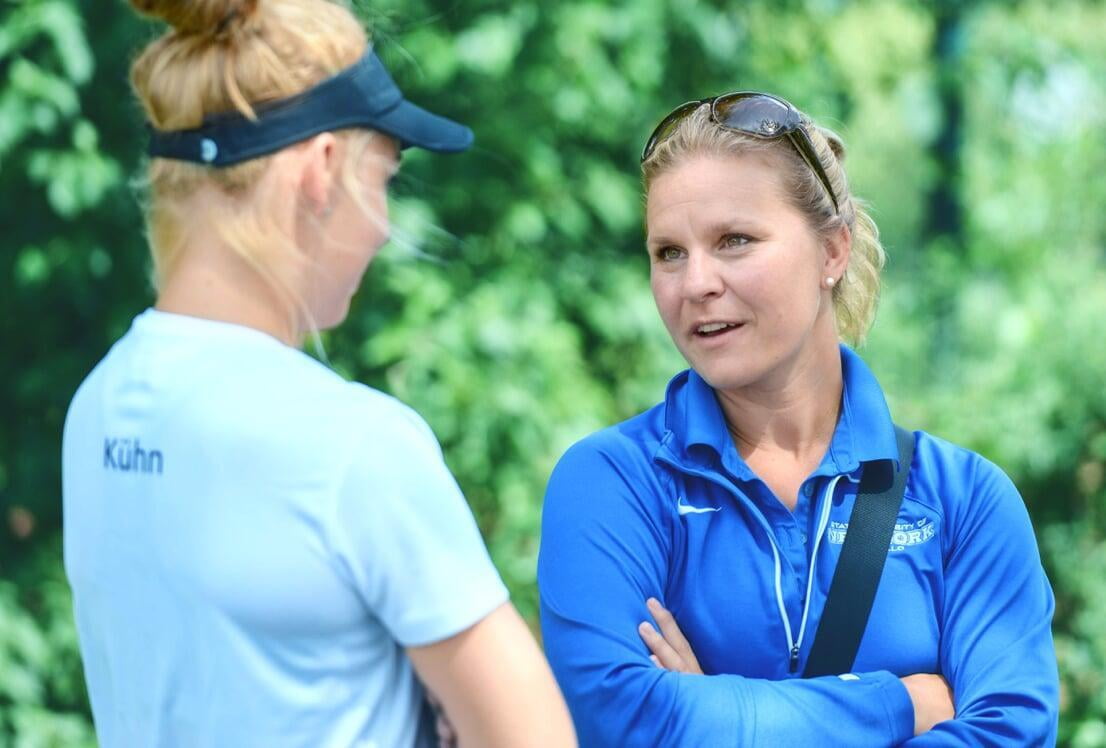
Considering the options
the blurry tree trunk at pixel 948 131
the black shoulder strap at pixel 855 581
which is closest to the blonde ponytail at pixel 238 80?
the black shoulder strap at pixel 855 581

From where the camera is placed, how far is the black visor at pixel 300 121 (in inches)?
54.6

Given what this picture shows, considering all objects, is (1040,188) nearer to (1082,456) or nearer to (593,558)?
(1082,456)

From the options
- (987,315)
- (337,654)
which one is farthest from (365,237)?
(987,315)

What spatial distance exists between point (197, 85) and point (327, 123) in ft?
0.45

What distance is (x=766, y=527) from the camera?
2.00 m

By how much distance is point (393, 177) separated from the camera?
61.0 inches

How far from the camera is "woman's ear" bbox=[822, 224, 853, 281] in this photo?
218 cm

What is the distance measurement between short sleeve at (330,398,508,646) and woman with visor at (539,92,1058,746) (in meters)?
0.61

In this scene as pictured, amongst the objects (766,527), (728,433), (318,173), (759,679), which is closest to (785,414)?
(728,433)

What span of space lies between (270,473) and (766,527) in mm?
895

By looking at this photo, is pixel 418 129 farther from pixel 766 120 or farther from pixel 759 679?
pixel 759 679

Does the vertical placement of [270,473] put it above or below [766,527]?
above

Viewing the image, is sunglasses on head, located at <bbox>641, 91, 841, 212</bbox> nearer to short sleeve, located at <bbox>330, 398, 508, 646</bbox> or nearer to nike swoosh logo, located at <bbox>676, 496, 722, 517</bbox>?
nike swoosh logo, located at <bbox>676, 496, 722, 517</bbox>

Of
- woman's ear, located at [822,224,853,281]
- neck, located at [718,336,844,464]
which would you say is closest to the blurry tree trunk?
woman's ear, located at [822,224,853,281]
